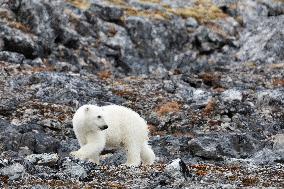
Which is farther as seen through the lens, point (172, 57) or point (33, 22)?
point (172, 57)

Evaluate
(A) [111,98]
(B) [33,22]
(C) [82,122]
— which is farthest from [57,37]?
(C) [82,122]

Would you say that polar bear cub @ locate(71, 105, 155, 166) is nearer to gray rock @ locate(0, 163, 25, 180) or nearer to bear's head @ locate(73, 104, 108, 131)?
bear's head @ locate(73, 104, 108, 131)

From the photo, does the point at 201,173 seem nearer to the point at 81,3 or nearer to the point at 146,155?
the point at 146,155

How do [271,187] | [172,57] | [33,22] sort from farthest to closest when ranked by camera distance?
[172,57] < [33,22] < [271,187]

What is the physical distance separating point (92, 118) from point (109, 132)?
0.97 meters

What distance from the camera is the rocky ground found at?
42.3 feet

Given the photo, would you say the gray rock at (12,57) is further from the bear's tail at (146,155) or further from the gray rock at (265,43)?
the bear's tail at (146,155)

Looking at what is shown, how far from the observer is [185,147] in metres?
21.1

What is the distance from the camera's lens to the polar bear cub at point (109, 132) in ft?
48.3

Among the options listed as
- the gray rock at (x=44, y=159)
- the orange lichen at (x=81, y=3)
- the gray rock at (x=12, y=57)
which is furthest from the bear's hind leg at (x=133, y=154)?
the orange lichen at (x=81, y=3)

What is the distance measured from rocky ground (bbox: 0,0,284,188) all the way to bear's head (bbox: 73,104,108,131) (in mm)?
1125

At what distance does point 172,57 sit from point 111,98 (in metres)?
21.2

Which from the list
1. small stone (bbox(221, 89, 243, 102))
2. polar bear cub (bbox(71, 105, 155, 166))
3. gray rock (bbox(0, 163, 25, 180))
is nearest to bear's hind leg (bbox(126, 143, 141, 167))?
polar bear cub (bbox(71, 105, 155, 166))

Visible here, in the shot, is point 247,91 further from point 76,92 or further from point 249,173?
point 249,173
